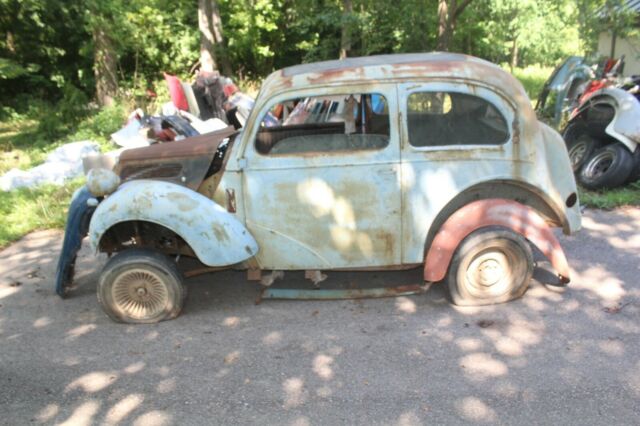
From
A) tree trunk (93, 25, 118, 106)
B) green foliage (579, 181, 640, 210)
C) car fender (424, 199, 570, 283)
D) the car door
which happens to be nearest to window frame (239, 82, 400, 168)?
the car door

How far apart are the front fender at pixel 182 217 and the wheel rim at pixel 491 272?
5.98ft

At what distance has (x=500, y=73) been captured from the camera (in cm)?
413

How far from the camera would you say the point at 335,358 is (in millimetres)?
3758

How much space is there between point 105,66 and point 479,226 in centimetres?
1260

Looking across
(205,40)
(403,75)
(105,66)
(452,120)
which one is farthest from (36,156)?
(452,120)

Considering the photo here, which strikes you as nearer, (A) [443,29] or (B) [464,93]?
(B) [464,93]

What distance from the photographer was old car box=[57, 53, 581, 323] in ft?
13.1

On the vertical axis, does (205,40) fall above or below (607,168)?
above

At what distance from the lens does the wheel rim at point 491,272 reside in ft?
13.9

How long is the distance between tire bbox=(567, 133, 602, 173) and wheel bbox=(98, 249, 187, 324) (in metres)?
5.59

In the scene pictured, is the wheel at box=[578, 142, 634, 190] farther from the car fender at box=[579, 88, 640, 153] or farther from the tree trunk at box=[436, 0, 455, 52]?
the tree trunk at box=[436, 0, 455, 52]

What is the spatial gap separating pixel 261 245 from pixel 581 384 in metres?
2.44

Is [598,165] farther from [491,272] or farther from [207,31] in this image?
[207,31]

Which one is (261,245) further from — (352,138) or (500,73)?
(500,73)
